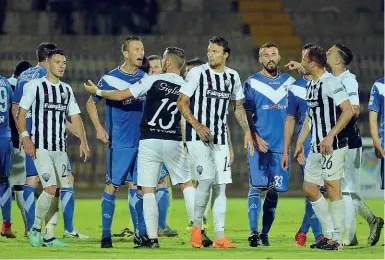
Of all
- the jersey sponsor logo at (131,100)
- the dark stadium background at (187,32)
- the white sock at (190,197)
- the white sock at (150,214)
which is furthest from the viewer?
the dark stadium background at (187,32)

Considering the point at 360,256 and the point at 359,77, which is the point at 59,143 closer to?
the point at 360,256

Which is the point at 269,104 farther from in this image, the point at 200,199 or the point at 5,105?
the point at 5,105

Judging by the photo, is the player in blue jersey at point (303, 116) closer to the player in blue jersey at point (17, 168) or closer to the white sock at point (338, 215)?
the white sock at point (338, 215)

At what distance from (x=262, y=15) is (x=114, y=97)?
14.0 m

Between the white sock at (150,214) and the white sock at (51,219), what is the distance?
36.1 inches

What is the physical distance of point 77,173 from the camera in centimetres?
1788

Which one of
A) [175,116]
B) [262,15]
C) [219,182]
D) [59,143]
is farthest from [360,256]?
[262,15]

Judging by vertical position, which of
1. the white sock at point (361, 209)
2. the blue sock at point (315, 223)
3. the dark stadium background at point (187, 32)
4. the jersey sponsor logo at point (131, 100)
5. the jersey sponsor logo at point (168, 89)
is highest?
the dark stadium background at point (187, 32)

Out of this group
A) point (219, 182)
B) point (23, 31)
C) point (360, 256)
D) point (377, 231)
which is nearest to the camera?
point (360, 256)

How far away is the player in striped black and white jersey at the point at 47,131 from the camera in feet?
27.3

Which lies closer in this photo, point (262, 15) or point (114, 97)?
point (114, 97)

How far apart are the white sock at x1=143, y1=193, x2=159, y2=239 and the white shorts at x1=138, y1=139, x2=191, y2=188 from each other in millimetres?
105

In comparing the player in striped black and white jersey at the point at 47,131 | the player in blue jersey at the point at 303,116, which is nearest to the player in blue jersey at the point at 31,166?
the player in striped black and white jersey at the point at 47,131

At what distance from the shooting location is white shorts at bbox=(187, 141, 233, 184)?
8.08 m
